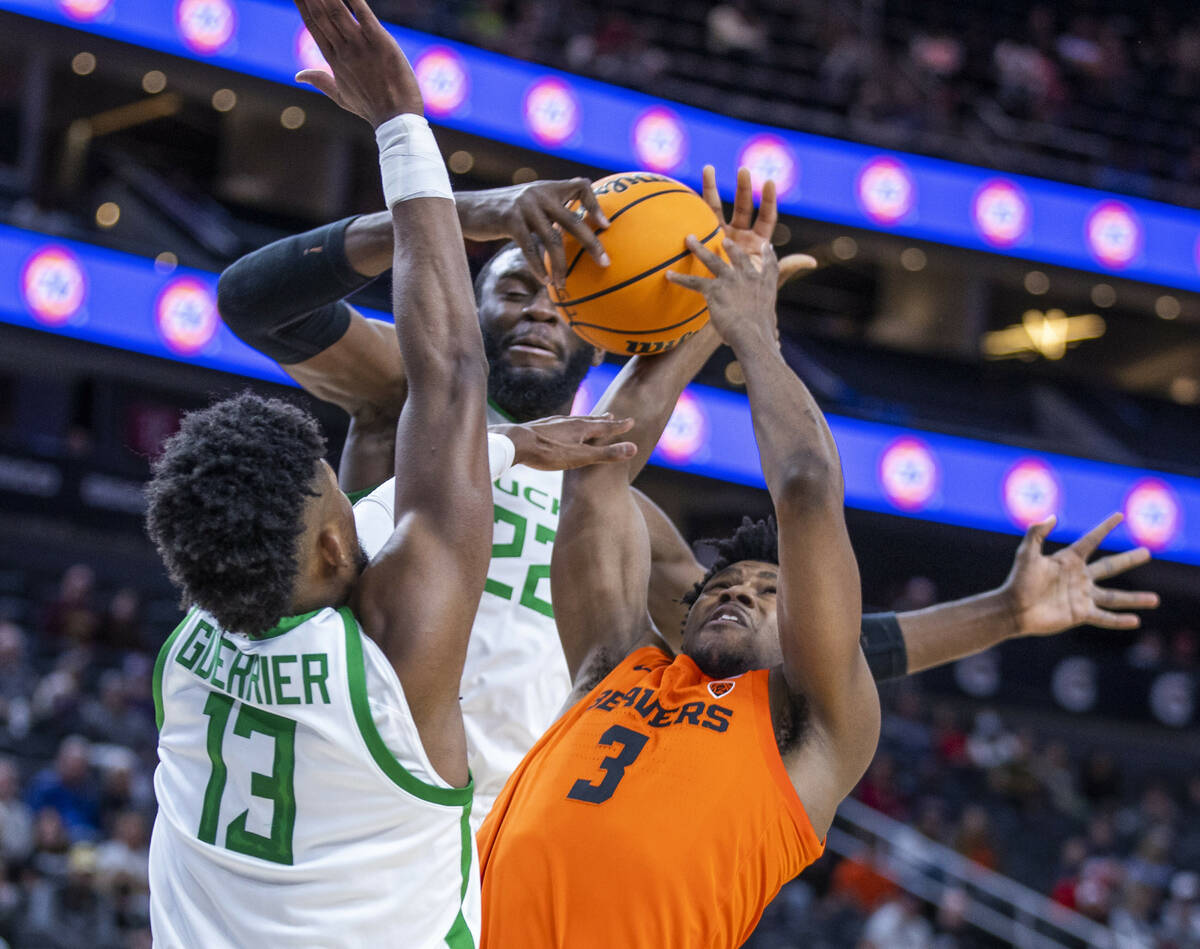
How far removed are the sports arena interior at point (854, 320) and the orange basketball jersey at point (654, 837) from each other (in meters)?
6.56

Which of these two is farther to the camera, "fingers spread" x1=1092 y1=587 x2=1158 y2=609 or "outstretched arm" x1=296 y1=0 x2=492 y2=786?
"fingers spread" x1=1092 y1=587 x2=1158 y2=609

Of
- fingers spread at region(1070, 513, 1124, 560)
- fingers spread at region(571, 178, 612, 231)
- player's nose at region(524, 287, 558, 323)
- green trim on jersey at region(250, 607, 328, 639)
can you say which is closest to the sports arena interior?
player's nose at region(524, 287, 558, 323)

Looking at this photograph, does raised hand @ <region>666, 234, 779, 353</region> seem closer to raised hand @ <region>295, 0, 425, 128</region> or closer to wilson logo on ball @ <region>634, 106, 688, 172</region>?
raised hand @ <region>295, 0, 425, 128</region>

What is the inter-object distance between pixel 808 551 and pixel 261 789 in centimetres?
114

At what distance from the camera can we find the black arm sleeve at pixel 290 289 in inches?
116

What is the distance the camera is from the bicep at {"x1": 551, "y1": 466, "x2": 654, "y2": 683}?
3.26 meters

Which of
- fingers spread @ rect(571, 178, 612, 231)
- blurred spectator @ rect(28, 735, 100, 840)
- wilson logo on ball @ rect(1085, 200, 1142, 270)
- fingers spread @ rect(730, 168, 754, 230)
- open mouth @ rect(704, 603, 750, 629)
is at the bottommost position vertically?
blurred spectator @ rect(28, 735, 100, 840)

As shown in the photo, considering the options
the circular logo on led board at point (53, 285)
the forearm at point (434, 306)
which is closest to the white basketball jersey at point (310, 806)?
the forearm at point (434, 306)

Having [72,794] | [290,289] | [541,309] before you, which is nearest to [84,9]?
[72,794]

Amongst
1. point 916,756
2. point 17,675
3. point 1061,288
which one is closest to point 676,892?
point 17,675

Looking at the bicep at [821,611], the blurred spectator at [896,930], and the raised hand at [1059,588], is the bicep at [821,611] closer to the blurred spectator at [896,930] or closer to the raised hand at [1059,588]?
the raised hand at [1059,588]

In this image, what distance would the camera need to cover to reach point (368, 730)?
2.06 m

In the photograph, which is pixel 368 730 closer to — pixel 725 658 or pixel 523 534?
pixel 725 658

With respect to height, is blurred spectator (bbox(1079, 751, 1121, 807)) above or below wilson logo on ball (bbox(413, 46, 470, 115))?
below
